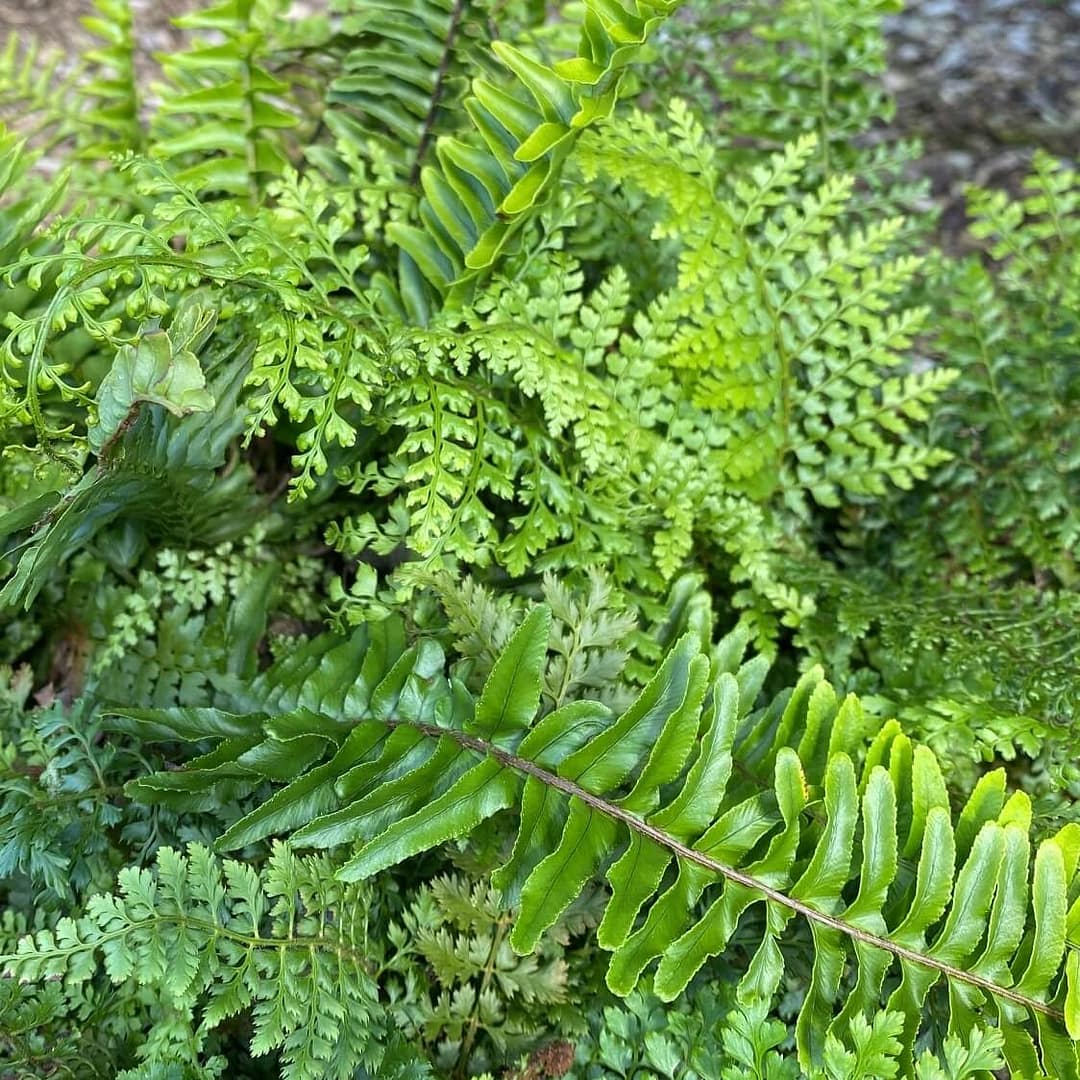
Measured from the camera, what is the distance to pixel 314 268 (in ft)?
→ 5.88

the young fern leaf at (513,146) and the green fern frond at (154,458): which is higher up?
the young fern leaf at (513,146)

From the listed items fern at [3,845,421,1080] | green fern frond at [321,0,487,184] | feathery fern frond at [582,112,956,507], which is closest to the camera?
fern at [3,845,421,1080]

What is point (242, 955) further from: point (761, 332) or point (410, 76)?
point (410, 76)

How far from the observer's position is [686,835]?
135 centimetres

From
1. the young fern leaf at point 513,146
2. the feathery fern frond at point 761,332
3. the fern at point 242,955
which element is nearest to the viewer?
the fern at point 242,955

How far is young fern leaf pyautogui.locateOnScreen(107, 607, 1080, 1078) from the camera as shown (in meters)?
1.29

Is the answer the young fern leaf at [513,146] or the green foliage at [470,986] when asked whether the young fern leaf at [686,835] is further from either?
the young fern leaf at [513,146]

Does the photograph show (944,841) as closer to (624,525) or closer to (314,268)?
(624,525)

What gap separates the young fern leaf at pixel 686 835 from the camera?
129cm

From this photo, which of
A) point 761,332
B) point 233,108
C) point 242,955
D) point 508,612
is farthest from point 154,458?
point 761,332

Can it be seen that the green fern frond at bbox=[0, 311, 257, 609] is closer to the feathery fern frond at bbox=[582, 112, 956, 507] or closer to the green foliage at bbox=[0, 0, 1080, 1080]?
the green foliage at bbox=[0, 0, 1080, 1080]

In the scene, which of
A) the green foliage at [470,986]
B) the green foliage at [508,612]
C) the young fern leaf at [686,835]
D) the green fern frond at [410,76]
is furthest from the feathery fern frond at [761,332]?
the green foliage at [470,986]

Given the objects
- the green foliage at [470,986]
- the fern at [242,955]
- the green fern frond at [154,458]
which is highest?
the green fern frond at [154,458]

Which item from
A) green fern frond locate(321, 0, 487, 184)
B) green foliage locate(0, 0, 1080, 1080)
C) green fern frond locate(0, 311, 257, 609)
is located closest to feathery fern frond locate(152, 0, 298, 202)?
green foliage locate(0, 0, 1080, 1080)
